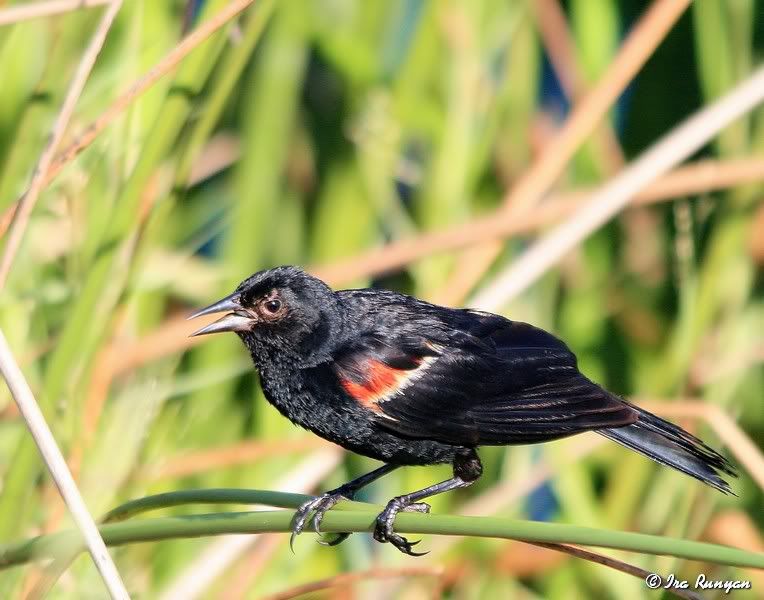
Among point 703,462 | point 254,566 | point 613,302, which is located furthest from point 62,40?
point 613,302

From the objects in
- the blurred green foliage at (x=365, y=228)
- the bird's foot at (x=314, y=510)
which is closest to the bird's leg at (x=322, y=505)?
the bird's foot at (x=314, y=510)

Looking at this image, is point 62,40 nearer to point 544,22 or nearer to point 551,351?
point 551,351

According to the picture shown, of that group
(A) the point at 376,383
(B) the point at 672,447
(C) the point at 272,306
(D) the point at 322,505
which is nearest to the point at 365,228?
(C) the point at 272,306

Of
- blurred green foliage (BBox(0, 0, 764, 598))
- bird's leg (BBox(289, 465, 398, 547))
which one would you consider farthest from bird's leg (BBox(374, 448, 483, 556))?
blurred green foliage (BBox(0, 0, 764, 598))

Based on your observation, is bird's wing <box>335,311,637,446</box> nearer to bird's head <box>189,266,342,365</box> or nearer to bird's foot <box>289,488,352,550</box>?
bird's head <box>189,266,342,365</box>

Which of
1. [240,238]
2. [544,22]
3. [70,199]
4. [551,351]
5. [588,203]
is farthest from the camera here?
[544,22]

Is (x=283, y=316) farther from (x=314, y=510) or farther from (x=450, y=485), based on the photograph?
(x=450, y=485)
